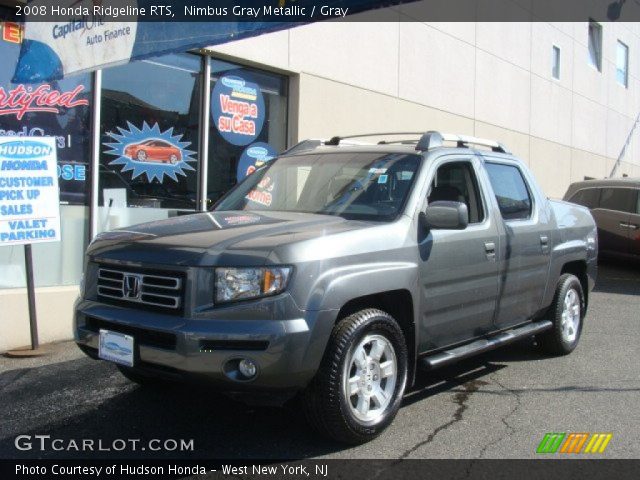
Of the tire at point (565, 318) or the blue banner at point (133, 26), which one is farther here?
the tire at point (565, 318)

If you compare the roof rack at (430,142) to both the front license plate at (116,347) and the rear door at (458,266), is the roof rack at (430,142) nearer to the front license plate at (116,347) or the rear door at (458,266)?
the rear door at (458,266)

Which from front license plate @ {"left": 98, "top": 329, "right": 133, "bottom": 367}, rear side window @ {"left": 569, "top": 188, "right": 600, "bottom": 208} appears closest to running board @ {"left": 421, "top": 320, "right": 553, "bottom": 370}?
front license plate @ {"left": 98, "top": 329, "right": 133, "bottom": 367}

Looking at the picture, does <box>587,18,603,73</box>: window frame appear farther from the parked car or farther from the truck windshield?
the truck windshield

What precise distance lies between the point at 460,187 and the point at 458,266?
73 cm

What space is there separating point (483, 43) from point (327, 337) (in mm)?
11819

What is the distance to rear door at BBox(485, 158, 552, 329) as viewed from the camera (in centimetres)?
527

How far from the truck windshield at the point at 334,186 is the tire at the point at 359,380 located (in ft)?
2.60

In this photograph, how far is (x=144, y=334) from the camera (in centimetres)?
374

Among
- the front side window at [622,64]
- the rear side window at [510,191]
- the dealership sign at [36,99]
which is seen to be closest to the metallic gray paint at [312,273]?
the rear side window at [510,191]

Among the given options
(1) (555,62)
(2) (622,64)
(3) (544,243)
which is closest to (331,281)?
(3) (544,243)

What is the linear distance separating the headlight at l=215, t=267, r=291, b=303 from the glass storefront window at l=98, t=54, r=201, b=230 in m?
4.47

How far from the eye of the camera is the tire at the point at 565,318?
617cm

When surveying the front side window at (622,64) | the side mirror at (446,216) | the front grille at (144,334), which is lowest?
the front grille at (144,334)

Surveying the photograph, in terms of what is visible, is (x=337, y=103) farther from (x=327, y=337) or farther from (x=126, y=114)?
(x=327, y=337)
